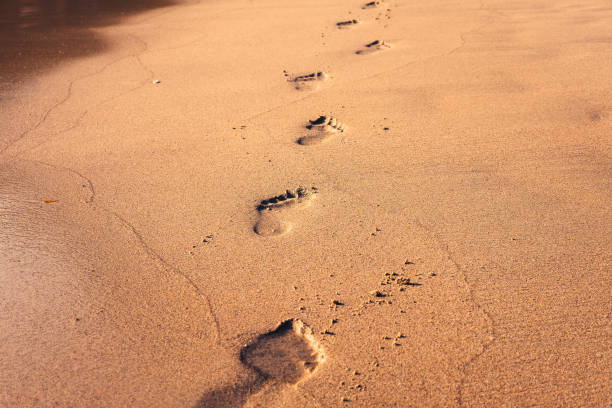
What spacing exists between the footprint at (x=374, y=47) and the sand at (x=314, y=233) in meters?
0.21

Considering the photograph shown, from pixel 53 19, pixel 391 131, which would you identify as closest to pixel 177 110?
pixel 391 131

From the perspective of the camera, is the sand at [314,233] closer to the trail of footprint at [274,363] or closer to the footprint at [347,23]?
the trail of footprint at [274,363]

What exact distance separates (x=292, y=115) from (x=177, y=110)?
826mm

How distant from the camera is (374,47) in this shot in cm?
470

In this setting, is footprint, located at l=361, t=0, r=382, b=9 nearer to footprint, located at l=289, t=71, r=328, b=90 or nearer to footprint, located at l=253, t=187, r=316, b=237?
footprint, located at l=289, t=71, r=328, b=90

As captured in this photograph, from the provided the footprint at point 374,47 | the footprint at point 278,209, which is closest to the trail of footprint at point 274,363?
the footprint at point 278,209

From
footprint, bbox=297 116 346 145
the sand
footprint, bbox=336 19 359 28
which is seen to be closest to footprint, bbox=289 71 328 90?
the sand

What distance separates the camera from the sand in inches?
67.2

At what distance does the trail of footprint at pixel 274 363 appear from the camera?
64.2 inches

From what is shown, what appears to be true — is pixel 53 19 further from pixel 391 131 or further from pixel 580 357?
pixel 580 357

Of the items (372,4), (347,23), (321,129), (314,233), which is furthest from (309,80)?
(372,4)

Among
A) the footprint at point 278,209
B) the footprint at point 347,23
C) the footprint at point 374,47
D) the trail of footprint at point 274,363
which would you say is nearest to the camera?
the trail of footprint at point 274,363

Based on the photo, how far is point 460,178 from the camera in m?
2.70

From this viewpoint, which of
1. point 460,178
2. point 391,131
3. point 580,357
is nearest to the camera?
point 580,357
